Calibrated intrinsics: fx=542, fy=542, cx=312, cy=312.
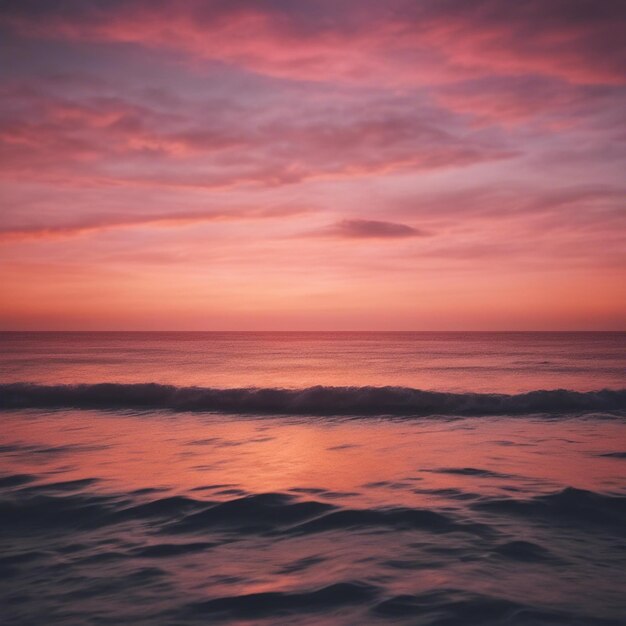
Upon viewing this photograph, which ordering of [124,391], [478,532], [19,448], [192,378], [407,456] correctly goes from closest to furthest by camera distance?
1. [478,532]
2. [407,456]
3. [19,448]
4. [124,391]
5. [192,378]

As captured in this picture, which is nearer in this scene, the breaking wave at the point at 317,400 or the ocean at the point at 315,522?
the ocean at the point at 315,522

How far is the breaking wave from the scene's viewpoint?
2009 centimetres

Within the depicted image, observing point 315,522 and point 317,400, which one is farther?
point 317,400

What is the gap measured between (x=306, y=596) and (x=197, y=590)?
3.68ft

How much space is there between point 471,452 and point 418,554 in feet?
20.9

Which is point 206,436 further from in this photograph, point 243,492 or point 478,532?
point 478,532

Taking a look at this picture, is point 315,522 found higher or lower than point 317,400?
higher

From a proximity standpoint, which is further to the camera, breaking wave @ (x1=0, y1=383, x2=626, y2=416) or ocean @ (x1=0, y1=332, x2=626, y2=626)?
breaking wave @ (x1=0, y1=383, x2=626, y2=416)

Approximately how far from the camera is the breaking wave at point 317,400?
2009 cm

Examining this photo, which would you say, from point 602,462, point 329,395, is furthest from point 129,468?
point 329,395

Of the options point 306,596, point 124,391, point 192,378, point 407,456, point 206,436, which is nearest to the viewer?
Result: point 306,596

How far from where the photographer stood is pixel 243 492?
29.8 ft

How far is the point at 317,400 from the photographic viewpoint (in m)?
21.9

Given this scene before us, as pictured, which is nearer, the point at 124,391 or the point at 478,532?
the point at 478,532
